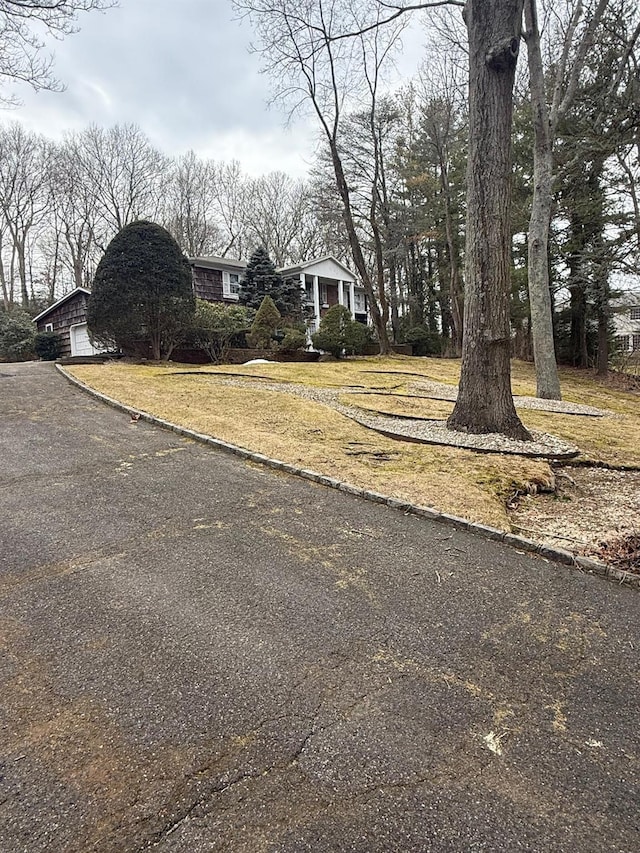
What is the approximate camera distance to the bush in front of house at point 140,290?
1348cm

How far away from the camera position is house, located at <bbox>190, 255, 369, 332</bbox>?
24.1m

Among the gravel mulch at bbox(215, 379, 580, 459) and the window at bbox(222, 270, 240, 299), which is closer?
the gravel mulch at bbox(215, 379, 580, 459)

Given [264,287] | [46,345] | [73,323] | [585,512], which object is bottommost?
[585,512]

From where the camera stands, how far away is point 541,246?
10344mm

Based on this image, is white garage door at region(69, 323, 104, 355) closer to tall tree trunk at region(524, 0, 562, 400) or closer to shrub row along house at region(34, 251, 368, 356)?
shrub row along house at region(34, 251, 368, 356)

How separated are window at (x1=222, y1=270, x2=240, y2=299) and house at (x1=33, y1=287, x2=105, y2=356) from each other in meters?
6.89

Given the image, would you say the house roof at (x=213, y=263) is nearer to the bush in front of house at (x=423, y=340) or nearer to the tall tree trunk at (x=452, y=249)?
the bush in front of house at (x=423, y=340)

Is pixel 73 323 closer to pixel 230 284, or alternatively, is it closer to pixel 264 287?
pixel 230 284

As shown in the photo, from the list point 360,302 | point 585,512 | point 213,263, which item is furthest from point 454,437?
point 360,302

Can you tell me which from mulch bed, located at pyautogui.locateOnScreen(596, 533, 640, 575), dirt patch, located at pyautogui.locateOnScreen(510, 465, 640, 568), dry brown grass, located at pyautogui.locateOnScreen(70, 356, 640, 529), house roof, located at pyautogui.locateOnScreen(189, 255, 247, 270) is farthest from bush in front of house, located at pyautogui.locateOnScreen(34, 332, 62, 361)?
mulch bed, located at pyautogui.locateOnScreen(596, 533, 640, 575)

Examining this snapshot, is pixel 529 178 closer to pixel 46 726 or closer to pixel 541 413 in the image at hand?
pixel 541 413

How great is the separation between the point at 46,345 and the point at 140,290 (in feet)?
31.0

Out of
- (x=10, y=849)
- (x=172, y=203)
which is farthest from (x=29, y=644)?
(x=172, y=203)

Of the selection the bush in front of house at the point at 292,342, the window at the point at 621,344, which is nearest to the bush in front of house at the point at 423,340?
the window at the point at 621,344
